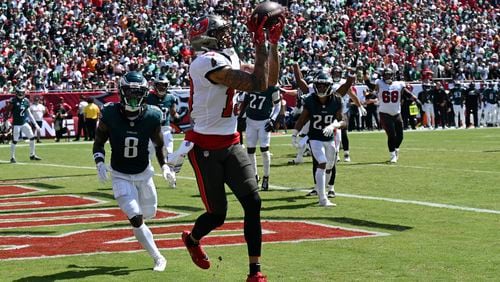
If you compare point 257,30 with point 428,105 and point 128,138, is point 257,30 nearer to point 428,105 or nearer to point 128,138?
point 128,138

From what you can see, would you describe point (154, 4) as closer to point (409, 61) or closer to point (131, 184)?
point (409, 61)

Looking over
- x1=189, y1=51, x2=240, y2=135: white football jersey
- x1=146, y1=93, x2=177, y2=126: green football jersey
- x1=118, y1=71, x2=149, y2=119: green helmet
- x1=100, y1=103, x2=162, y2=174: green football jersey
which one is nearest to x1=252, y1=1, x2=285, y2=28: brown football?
x1=189, y1=51, x2=240, y2=135: white football jersey

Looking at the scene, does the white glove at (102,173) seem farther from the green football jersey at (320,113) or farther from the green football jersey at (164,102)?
the green football jersey at (164,102)

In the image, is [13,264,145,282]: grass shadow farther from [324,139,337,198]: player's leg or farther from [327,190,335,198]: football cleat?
[327,190,335,198]: football cleat

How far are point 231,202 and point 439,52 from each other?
1305 inches

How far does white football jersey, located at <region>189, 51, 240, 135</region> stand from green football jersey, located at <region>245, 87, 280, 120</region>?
934 centimetres

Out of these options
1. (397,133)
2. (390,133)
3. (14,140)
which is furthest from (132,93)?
(14,140)

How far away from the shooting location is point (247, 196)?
322 inches

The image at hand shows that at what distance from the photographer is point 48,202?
1598cm

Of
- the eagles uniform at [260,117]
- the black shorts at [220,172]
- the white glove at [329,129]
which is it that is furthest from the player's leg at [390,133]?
the black shorts at [220,172]

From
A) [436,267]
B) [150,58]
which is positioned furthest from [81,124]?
[436,267]

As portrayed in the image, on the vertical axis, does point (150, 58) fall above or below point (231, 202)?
above

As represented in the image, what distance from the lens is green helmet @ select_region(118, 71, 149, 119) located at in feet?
32.1

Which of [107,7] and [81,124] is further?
[107,7]
